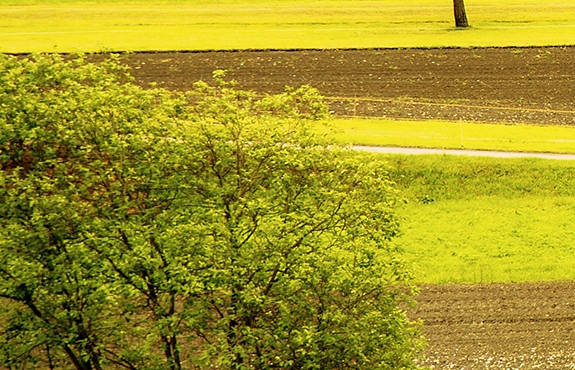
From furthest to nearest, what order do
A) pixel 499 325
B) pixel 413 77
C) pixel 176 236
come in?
1. pixel 413 77
2. pixel 499 325
3. pixel 176 236

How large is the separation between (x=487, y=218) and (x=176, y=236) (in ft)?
64.4

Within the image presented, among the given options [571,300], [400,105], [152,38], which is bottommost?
[571,300]

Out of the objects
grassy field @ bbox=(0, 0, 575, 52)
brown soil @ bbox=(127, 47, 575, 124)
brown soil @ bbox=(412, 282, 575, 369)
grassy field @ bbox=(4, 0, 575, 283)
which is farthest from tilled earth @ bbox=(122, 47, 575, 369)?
grassy field @ bbox=(0, 0, 575, 52)

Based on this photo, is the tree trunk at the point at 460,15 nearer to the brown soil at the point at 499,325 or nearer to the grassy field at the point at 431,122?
the grassy field at the point at 431,122

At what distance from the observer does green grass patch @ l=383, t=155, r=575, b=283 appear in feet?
112

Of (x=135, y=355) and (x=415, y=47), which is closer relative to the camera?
(x=135, y=355)

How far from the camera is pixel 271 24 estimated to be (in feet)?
211

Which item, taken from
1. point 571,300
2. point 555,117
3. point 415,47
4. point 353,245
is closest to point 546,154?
point 555,117

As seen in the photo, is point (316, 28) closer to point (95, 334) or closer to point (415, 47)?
point (415, 47)

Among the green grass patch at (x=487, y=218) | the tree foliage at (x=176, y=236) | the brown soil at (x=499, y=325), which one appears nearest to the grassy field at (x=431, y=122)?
the green grass patch at (x=487, y=218)

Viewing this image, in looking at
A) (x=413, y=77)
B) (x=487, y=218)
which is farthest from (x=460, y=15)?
(x=487, y=218)

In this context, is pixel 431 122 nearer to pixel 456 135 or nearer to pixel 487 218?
pixel 456 135

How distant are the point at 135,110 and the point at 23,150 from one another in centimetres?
250

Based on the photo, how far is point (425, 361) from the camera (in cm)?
2742
